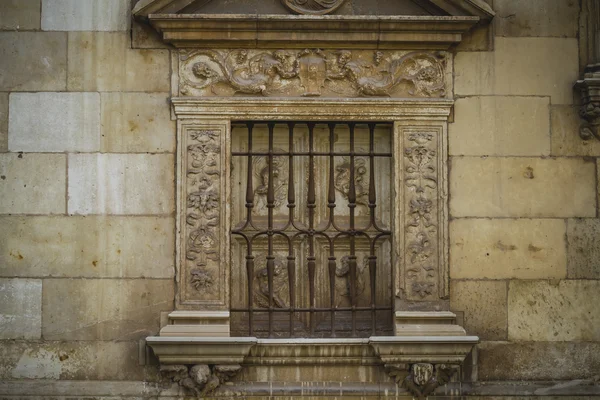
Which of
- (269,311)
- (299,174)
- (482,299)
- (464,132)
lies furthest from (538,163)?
(269,311)

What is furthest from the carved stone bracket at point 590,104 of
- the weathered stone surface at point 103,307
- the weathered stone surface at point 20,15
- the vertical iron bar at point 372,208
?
the weathered stone surface at point 20,15

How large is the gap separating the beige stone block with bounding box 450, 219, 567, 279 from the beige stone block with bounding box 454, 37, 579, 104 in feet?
3.49

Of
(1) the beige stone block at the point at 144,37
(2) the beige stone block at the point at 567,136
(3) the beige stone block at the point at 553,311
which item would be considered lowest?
(3) the beige stone block at the point at 553,311

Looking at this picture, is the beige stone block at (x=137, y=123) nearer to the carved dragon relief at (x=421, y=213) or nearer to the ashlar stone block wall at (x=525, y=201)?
the carved dragon relief at (x=421, y=213)

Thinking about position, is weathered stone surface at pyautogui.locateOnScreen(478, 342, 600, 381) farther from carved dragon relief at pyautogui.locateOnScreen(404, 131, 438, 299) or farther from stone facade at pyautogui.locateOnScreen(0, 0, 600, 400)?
carved dragon relief at pyautogui.locateOnScreen(404, 131, 438, 299)

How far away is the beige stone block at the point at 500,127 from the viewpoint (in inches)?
314

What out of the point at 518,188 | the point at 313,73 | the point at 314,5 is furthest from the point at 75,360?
the point at 518,188

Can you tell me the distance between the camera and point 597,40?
7.99 metres

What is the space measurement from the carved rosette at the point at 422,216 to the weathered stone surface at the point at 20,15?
3137 millimetres

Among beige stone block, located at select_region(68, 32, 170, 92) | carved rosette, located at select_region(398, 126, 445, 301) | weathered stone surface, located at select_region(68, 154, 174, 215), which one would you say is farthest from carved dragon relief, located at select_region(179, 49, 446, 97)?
weathered stone surface, located at select_region(68, 154, 174, 215)

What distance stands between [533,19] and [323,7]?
1.75m

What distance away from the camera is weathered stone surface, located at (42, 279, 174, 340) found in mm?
7773

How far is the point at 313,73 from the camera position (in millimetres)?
7969

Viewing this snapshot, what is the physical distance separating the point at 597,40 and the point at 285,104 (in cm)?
261
